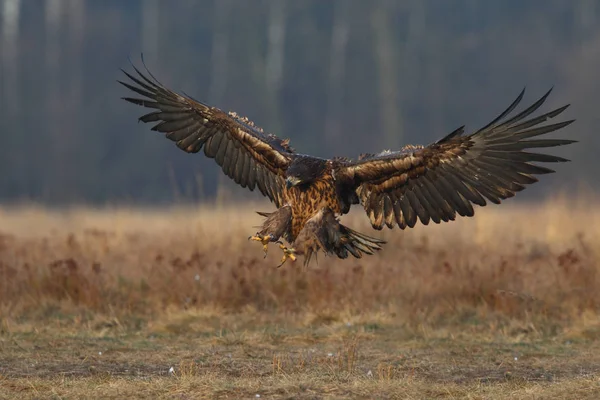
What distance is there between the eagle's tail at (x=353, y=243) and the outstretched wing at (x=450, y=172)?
0.37 metres

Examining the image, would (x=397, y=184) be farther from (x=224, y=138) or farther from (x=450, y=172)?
(x=224, y=138)

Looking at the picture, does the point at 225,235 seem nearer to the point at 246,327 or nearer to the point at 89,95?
the point at 246,327

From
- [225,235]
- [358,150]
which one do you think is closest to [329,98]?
[358,150]

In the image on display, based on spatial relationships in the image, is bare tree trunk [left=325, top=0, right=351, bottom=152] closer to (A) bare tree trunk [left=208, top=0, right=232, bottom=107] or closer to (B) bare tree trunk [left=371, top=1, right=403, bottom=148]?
(B) bare tree trunk [left=371, top=1, right=403, bottom=148]

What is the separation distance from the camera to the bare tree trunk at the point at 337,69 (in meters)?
36.4

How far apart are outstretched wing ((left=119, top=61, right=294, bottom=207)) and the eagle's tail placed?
0.96 meters

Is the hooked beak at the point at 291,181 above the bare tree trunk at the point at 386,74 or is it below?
below

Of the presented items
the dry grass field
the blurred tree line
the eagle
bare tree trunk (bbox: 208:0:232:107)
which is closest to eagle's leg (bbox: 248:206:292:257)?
the eagle

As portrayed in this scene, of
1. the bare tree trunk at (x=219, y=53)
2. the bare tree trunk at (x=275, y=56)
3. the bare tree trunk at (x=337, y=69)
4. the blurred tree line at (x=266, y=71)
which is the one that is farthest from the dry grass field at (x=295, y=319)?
the bare tree trunk at (x=275, y=56)

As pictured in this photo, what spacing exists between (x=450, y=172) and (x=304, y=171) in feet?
3.64

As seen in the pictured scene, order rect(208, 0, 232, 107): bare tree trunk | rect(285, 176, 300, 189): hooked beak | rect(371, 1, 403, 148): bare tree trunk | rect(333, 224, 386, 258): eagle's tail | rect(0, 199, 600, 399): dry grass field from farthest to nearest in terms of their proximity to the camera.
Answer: rect(208, 0, 232, 107): bare tree trunk
rect(371, 1, 403, 148): bare tree trunk
rect(333, 224, 386, 258): eagle's tail
rect(285, 176, 300, 189): hooked beak
rect(0, 199, 600, 399): dry grass field

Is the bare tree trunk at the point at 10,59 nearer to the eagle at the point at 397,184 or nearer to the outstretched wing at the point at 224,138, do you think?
the outstretched wing at the point at 224,138

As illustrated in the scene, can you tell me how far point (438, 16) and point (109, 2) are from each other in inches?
510

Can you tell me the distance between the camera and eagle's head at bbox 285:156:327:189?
7969 millimetres
